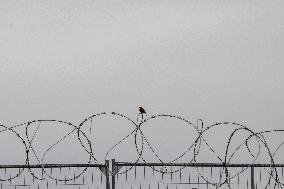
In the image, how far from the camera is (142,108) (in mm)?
22266

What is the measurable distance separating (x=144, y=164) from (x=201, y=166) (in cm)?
182

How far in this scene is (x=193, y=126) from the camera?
20.6m

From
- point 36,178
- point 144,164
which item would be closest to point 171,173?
point 144,164

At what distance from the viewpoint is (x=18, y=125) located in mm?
20875

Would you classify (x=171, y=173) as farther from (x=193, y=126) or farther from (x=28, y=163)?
(x=28, y=163)

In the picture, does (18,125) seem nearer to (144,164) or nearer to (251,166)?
(144,164)

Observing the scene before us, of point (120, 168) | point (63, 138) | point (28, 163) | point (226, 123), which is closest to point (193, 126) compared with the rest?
point (226, 123)

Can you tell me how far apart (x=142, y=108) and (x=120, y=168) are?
8.22 feet

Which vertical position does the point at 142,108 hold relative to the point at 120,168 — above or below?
above

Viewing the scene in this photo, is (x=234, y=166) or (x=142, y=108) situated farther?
(x=142, y=108)

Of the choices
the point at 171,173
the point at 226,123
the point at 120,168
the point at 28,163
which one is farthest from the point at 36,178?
the point at 226,123

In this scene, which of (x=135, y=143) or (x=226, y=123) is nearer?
(x=226, y=123)

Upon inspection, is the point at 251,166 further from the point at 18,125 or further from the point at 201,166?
the point at 18,125

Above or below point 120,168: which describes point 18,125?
above
